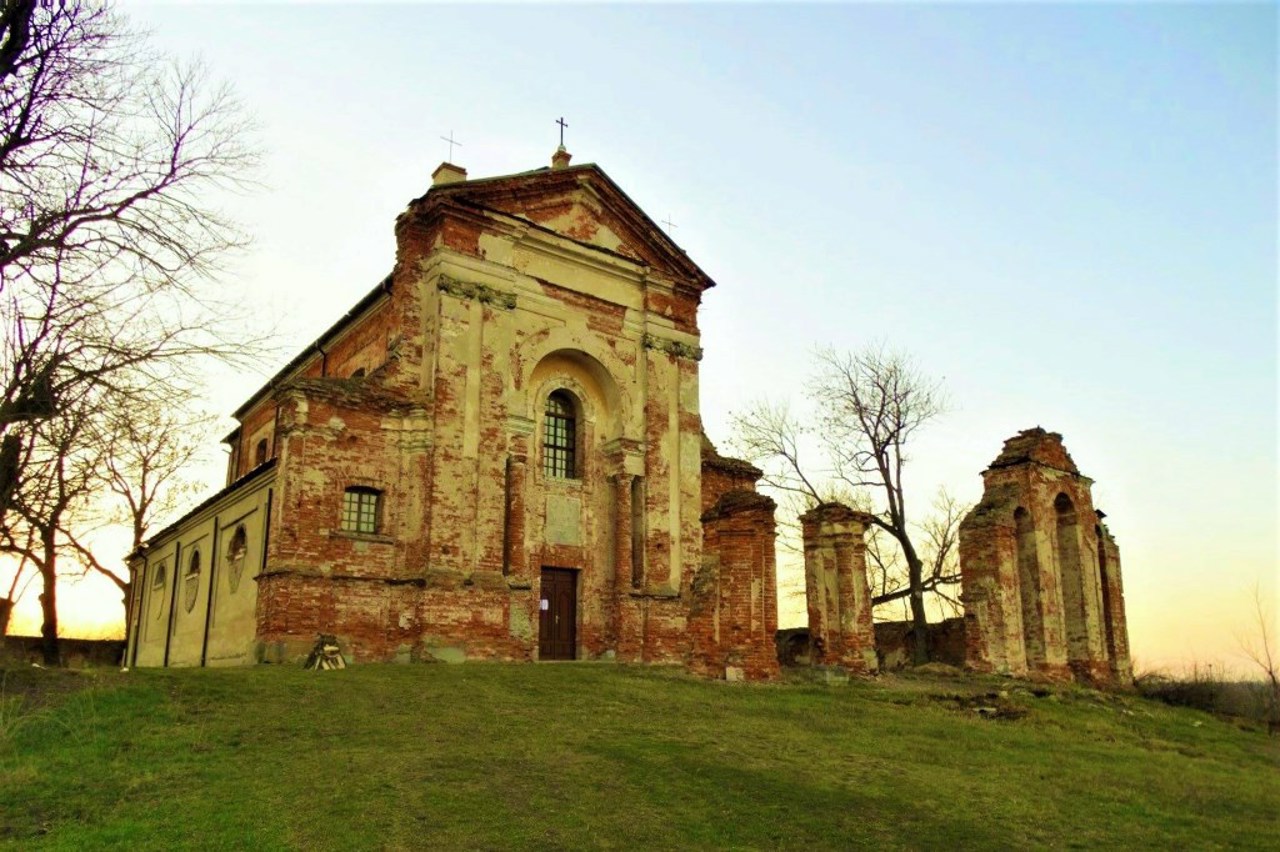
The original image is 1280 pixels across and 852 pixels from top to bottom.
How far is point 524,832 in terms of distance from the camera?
878 cm

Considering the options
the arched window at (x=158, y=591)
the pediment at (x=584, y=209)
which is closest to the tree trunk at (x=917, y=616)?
the pediment at (x=584, y=209)

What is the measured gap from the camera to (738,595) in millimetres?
19172

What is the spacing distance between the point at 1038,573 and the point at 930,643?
520cm

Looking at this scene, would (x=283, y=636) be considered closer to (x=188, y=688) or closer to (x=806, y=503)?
(x=188, y=688)

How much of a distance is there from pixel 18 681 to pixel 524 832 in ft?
27.3

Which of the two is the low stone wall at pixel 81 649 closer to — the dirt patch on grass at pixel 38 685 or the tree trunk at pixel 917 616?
the dirt patch on grass at pixel 38 685

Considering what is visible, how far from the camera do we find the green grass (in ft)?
29.1

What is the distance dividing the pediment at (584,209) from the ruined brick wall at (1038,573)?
968 centimetres

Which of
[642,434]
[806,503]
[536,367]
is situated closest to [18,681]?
[536,367]

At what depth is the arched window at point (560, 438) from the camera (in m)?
24.2

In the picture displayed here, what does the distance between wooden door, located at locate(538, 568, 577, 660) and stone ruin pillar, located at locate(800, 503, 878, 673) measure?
5351mm

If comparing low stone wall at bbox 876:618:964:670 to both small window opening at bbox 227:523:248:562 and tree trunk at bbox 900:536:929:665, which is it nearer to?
tree trunk at bbox 900:536:929:665

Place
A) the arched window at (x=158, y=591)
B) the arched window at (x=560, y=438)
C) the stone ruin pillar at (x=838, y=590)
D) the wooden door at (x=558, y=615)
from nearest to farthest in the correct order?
the stone ruin pillar at (x=838, y=590) < the wooden door at (x=558, y=615) < the arched window at (x=560, y=438) < the arched window at (x=158, y=591)

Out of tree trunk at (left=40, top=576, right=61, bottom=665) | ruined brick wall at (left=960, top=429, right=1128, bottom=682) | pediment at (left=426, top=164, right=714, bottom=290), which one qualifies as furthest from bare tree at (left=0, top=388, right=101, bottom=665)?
ruined brick wall at (left=960, top=429, right=1128, bottom=682)
